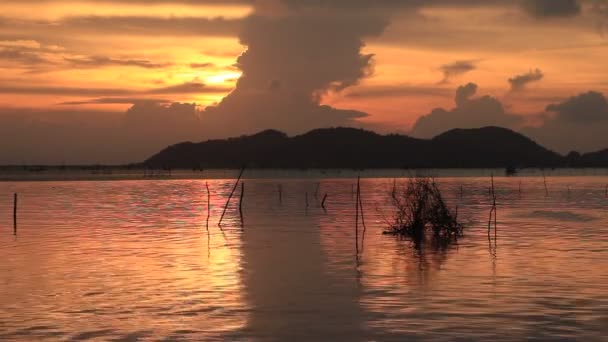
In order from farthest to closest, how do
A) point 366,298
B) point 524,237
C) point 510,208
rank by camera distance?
point 510,208 → point 524,237 → point 366,298

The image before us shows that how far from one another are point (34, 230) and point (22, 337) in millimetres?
25902

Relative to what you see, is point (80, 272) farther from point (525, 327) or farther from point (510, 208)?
point (510, 208)

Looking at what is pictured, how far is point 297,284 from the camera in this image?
22.1m

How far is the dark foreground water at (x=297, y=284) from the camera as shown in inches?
623

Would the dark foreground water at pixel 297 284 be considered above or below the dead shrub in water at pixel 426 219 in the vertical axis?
below

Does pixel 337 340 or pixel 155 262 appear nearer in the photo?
pixel 337 340

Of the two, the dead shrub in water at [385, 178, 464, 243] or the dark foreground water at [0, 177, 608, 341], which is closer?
the dark foreground water at [0, 177, 608, 341]

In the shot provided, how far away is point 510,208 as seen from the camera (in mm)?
58344

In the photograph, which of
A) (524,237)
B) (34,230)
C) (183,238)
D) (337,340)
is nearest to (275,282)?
(337,340)

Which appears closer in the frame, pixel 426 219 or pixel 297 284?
pixel 297 284

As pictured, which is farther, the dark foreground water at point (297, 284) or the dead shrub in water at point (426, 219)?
the dead shrub in water at point (426, 219)

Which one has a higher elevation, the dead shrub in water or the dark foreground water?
the dead shrub in water

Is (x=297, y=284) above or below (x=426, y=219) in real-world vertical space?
below

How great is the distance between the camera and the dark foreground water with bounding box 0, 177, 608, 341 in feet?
52.0
